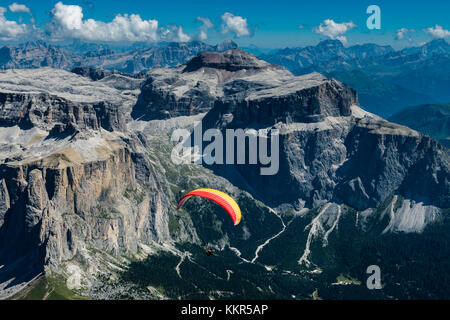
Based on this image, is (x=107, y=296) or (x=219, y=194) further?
(x=107, y=296)
